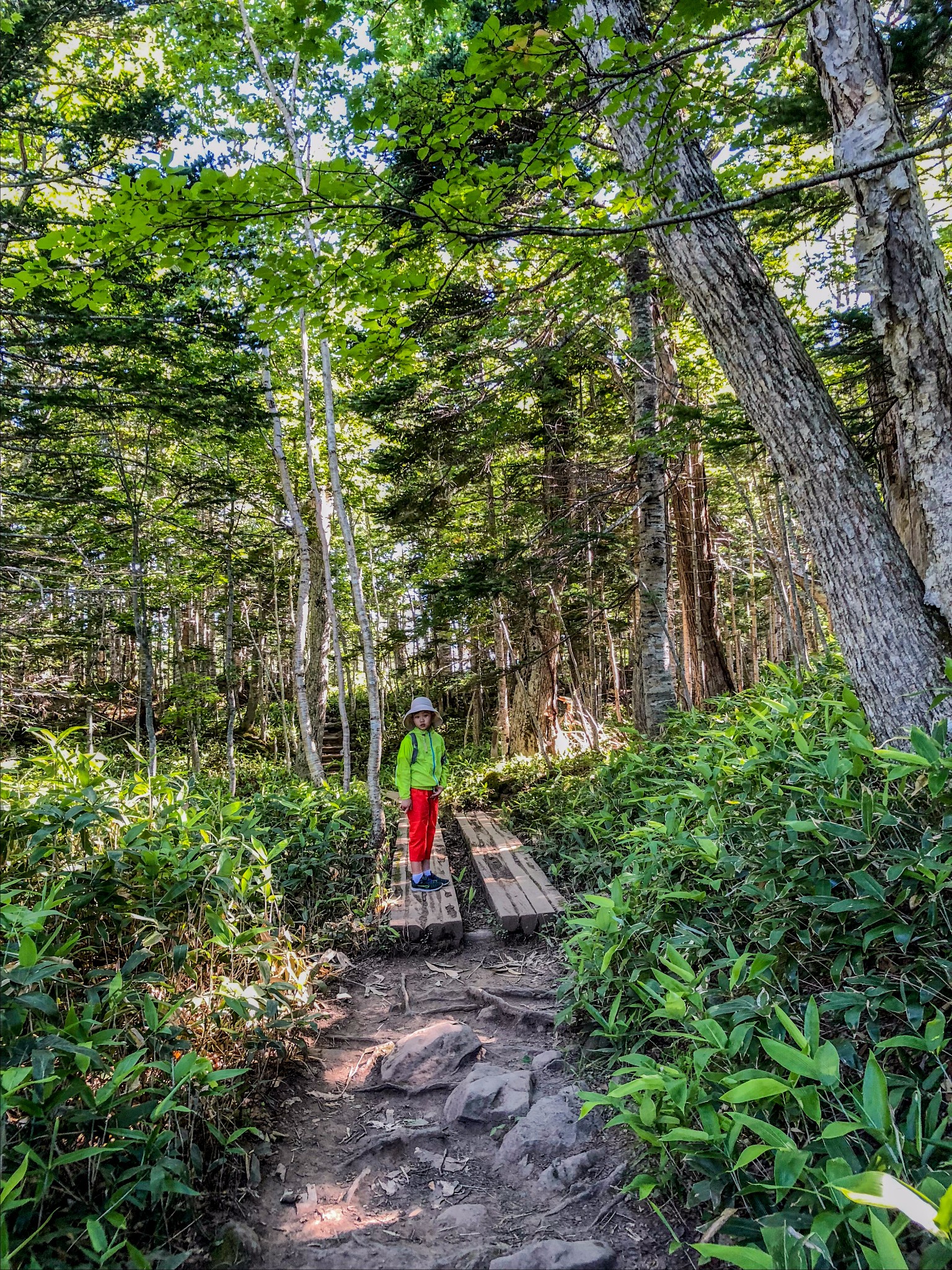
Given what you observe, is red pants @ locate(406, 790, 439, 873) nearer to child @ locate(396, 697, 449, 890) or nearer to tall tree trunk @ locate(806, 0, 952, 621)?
child @ locate(396, 697, 449, 890)

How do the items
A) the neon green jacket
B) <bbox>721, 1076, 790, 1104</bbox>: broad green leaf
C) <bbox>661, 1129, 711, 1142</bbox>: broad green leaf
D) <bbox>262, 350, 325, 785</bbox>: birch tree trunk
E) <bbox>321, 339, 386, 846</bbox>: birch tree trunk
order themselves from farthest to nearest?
<bbox>262, 350, 325, 785</bbox>: birch tree trunk → <bbox>321, 339, 386, 846</bbox>: birch tree trunk → the neon green jacket → <bbox>661, 1129, 711, 1142</bbox>: broad green leaf → <bbox>721, 1076, 790, 1104</bbox>: broad green leaf

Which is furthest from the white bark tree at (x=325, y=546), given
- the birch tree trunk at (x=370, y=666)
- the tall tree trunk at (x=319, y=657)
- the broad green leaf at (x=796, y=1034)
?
the broad green leaf at (x=796, y=1034)

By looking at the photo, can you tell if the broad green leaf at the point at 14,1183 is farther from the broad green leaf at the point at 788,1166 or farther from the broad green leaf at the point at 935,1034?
the broad green leaf at the point at 935,1034

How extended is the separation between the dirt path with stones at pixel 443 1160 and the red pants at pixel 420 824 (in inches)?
74.9

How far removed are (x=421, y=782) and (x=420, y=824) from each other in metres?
0.46

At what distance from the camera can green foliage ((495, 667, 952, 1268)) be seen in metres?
1.83

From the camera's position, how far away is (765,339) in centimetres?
392

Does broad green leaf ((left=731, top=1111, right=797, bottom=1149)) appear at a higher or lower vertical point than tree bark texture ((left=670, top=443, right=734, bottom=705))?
lower

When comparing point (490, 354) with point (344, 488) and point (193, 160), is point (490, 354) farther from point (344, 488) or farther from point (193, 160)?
point (344, 488)

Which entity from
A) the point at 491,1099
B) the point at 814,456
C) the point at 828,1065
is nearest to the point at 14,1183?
the point at 491,1099

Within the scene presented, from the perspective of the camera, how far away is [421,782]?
233 inches

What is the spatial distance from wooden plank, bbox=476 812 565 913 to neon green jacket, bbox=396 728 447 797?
1329mm

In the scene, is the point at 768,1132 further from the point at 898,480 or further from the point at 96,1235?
the point at 898,480

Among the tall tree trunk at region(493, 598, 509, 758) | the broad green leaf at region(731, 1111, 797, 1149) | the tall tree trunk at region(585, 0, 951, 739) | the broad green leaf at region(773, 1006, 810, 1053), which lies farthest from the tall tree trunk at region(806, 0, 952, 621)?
the tall tree trunk at region(493, 598, 509, 758)
